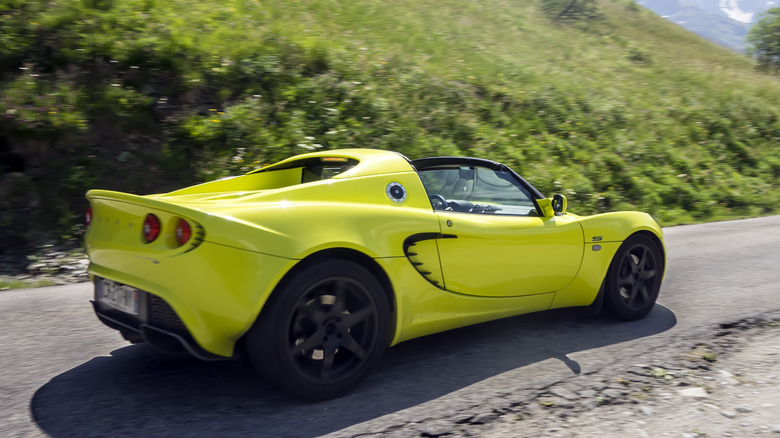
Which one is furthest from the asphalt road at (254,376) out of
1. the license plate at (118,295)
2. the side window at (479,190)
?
the side window at (479,190)

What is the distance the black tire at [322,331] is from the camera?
2.90 meters

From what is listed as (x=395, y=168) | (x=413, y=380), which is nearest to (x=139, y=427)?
(x=413, y=380)

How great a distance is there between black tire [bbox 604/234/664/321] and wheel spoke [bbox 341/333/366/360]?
2.08 m

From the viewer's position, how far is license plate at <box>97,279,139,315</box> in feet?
10.0

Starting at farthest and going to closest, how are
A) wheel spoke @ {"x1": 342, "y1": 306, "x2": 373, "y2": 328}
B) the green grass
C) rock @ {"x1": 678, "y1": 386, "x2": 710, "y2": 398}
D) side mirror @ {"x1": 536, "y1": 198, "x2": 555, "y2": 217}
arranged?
the green grass
side mirror @ {"x1": 536, "y1": 198, "x2": 555, "y2": 217}
rock @ {"x1": 678, "y1": 386, "x2": 710, "y2": 398}
wheel spoke @ {"x1": 342, "y1": 306, "x2": 373, "y2": 328}

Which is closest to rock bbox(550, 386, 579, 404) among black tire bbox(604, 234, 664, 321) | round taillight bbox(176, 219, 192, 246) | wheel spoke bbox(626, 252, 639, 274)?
black tire bbox(604, 234, 664, 321)

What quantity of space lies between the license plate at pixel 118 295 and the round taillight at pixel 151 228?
260mm

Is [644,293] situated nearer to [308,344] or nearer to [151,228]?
[308,344]

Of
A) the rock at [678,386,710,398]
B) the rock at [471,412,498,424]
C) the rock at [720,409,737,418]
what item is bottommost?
the rock at [720,409,737,418]

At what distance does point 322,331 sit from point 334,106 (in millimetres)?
7542

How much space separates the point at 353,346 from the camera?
3158 mm

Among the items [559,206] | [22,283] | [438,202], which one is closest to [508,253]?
[438,202]

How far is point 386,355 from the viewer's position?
12.5ft

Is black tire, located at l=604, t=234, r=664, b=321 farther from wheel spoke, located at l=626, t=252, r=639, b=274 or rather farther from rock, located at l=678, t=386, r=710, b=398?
rock, located at l=678, t=386, r=710, b=398
